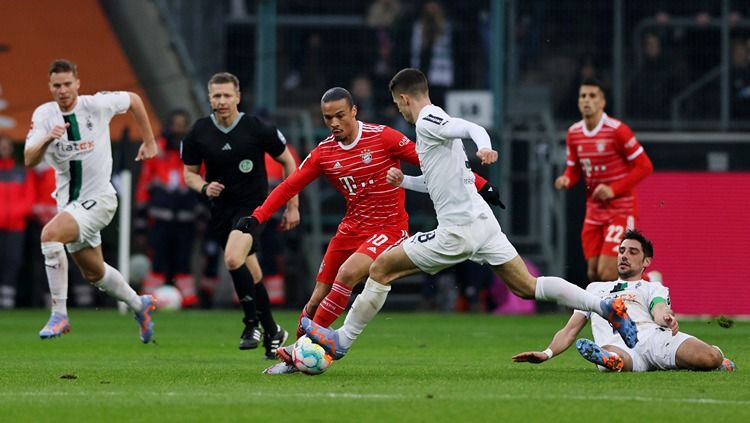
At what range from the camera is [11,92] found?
2167cm

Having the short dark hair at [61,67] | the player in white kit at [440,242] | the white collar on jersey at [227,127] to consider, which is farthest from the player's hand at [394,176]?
the short dark hair at [61,67]

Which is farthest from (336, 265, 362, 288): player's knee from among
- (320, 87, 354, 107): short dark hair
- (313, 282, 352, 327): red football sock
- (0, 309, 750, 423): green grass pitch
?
(320, 87, 354, 107): short dark hair

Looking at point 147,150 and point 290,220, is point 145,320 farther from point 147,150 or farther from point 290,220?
point 290,220

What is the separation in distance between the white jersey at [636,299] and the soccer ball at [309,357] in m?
1.69

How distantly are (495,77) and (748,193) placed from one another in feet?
12.3

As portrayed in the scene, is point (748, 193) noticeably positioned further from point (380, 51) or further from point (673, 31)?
point (380, 51)

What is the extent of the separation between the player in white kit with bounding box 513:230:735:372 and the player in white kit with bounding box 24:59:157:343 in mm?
4345

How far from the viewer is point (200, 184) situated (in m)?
11.9

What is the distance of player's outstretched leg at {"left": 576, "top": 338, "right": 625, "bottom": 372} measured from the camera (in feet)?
30.5

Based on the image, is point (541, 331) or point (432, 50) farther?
point (432, 50)

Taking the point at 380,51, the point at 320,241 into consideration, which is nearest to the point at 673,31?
the point at 380,51

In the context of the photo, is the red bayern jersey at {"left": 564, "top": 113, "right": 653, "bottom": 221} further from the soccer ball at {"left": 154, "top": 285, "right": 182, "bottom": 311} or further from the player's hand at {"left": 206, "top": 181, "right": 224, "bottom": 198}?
the soccer ball at {"left": 154, "top": 285, "right": 182, "bottom": 311}

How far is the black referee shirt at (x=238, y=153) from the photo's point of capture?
472 inches

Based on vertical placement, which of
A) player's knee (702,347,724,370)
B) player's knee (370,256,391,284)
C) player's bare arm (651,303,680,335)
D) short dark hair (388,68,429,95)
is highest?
short dark hair (388,68,429,95)
